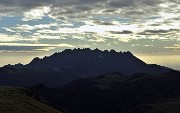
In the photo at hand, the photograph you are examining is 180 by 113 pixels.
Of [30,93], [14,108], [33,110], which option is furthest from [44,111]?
[30,93]

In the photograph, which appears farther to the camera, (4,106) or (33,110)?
(33,110)

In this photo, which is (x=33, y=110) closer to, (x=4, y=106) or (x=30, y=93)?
(x=4, y=106)

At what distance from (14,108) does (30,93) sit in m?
42.9

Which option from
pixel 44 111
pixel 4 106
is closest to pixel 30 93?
pixel 44 111

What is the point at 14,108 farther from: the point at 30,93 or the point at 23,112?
the point at 30,93

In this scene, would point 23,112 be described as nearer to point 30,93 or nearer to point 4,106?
point 4,106

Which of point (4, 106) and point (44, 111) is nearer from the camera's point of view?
point (4, 106)

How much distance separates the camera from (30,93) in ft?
371

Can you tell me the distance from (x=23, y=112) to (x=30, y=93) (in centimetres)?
4486

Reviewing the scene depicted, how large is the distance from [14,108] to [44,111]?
35.5ft

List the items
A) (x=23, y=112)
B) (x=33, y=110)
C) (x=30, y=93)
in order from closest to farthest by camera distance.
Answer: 1. (x=23, y=112)
2. (x=33, y=110)
3. (x=30, y=93)

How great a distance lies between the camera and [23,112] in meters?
68.8

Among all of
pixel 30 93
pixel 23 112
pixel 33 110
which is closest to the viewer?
pixel 23 112

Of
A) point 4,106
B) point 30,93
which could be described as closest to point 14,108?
point 4,106
